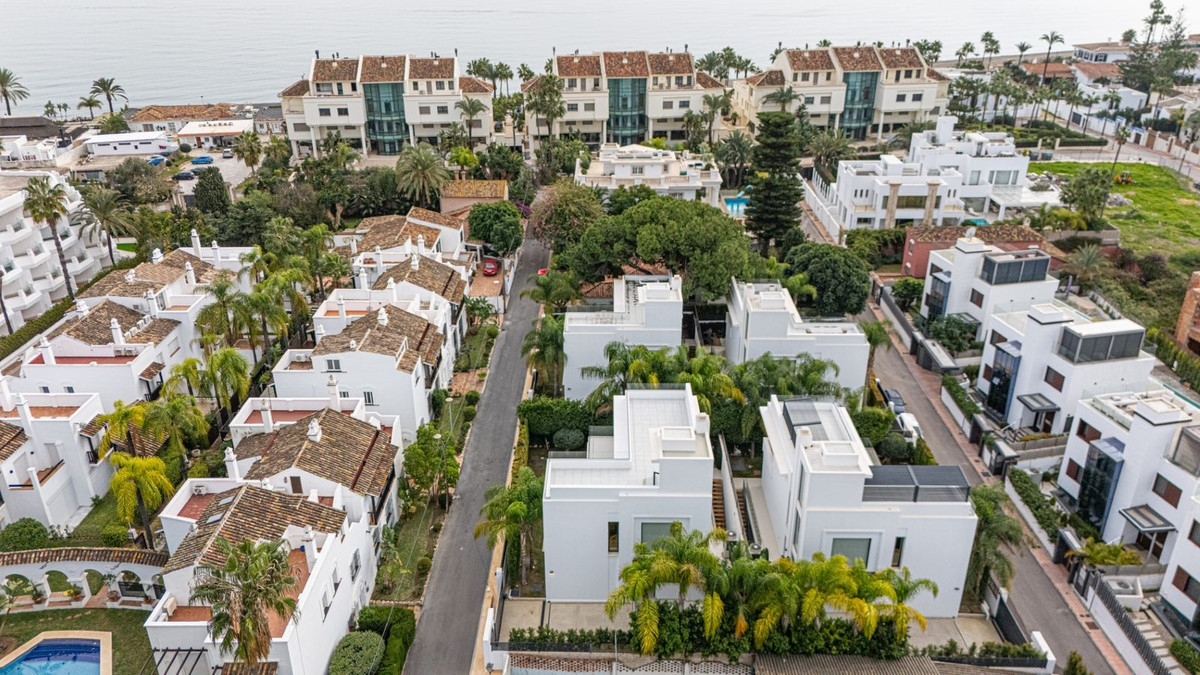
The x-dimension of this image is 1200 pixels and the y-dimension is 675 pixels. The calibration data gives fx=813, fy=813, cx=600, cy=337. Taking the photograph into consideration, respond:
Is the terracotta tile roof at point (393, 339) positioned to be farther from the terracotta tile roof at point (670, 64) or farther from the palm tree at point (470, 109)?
the terracotta tile roof at point (670, 64)

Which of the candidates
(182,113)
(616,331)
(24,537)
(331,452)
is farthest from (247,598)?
(182,113)

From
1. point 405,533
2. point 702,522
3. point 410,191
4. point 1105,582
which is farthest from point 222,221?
point 1105,582

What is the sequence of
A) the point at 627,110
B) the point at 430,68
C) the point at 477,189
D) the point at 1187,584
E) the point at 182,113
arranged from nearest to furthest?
the point at 1187,584, the point at 477,189, the point at 430,68, the point at 627,110, the point at 182,113

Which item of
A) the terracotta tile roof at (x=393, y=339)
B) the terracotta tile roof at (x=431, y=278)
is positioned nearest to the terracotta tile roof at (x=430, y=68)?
the terracotta tile roof at (x=431, y=278)

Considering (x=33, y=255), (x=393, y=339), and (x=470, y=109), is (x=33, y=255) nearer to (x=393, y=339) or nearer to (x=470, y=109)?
(x=393, y=339)

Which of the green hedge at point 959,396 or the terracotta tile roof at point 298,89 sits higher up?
the terracotta tile roof at point 298,89

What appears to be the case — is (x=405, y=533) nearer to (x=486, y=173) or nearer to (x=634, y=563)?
(x=634, y=563)
